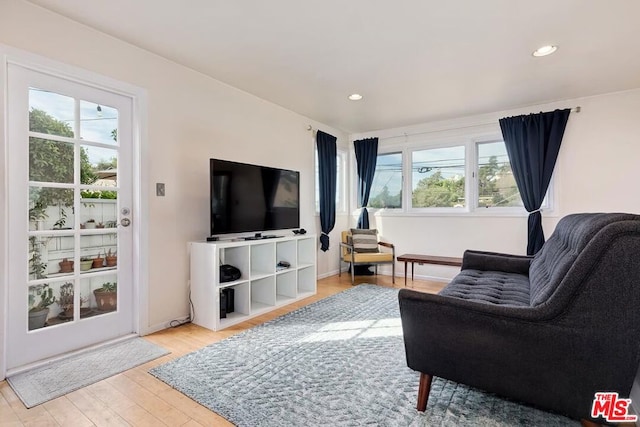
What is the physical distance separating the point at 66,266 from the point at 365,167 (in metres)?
4.08

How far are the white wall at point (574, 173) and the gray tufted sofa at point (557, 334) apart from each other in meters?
2.99

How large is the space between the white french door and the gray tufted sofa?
7.59 ft

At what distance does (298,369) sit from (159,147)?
2.16m

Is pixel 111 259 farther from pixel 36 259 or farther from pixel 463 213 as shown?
pixel 463 213

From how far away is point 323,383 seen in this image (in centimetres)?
189

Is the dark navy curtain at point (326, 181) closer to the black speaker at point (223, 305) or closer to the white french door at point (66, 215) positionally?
the black speaker at point (223, 305)

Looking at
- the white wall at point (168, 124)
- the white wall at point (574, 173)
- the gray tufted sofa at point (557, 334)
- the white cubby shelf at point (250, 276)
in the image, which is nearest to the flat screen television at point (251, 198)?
the white cubby shelf at point (250, 276)

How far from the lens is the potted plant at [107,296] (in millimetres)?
2447

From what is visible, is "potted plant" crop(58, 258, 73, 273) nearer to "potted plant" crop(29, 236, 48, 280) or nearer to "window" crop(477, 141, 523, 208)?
"potted plant" crop(29, 236, 48, 280)

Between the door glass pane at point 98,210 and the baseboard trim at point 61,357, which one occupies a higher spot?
the door glass pane at point 98,210

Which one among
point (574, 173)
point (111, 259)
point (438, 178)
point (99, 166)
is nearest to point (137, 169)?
point (99, 166)

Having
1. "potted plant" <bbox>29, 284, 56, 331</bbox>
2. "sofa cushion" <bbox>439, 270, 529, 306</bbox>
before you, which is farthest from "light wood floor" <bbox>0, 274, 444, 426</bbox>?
"sofa cushion" <bbox>439, 270, 529, 306</bbox>

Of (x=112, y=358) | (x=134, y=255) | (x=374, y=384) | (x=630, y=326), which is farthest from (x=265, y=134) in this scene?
(x=630, y=326)

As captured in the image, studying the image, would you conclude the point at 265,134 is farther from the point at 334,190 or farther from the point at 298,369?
the point at 298,369
